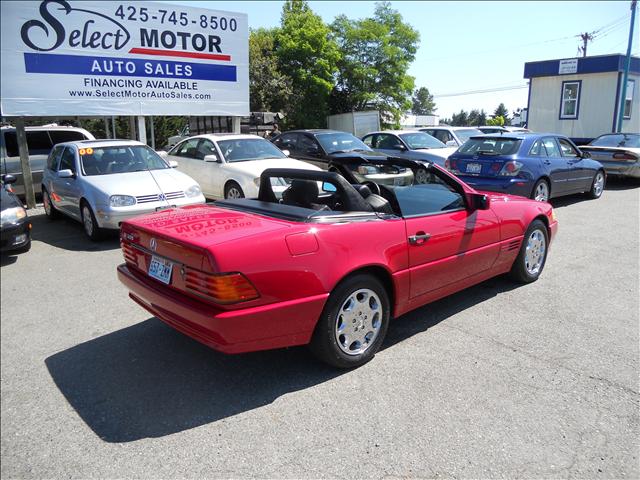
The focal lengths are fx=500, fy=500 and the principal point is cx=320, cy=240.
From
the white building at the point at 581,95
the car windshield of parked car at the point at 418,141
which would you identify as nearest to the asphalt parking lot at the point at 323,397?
the car windshield of parked car at the point at 418,141

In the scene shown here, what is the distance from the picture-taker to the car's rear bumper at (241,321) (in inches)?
114

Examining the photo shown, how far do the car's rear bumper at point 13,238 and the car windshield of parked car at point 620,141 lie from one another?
14.9 meters

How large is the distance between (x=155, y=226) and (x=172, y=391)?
44.5 inches

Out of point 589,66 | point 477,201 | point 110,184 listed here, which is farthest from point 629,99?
point 110,184

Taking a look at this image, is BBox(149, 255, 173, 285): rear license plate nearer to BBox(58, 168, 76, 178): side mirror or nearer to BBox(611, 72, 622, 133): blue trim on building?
BBox(58, 168, 76, 178): side mirror

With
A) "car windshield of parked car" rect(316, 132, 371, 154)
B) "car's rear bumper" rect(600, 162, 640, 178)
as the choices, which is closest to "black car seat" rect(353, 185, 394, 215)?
"car windshield of parked car" rect(316, 132, 371, 154)

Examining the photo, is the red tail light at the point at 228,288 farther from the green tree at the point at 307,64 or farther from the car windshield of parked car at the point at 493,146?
the green tree at the point at 307,64

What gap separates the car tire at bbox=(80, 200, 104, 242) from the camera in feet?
23.6

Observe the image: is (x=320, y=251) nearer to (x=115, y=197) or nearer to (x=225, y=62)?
(x=115, y=197)

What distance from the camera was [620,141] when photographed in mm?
14258

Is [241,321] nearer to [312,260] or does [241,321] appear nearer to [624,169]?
[312,260]

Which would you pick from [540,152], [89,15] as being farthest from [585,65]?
[89,15]

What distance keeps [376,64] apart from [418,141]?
17700mm

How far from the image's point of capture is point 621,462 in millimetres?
2623
